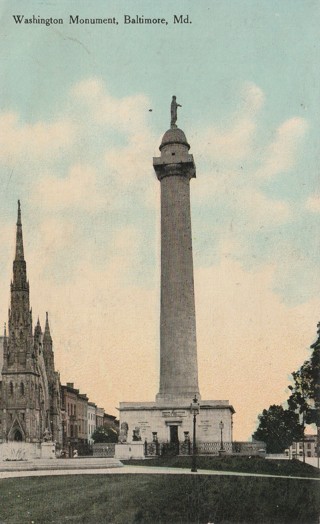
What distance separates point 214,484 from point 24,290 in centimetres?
5778

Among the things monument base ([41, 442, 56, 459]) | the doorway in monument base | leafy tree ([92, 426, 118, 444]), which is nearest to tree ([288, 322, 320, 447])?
the doorway in monument base

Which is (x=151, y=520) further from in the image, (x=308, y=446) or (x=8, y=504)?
(x=308, y=446)

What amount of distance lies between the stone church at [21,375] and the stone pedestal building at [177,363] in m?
26.4

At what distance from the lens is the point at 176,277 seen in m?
48.6

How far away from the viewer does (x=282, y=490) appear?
66.4ft

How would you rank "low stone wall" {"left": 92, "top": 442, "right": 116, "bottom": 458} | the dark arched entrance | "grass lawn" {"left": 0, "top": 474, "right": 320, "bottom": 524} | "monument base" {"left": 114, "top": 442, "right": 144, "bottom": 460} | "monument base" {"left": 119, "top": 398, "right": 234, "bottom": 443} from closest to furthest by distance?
"grass lawn" {"left": 0, "top": 474, "right": 320, "bottom": 524} → "monument base" {"left": 114, "top": 442, "right": 144, "bottom": 460} → "low stone wall" {"left": 92, "top": 442, "right": 116, "bottom": 458} → "monument base" {"left": 119, "top": 398, "right": 234, "bottom": 443} → the dark arched entrance

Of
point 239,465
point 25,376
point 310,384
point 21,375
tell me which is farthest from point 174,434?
point 21,375

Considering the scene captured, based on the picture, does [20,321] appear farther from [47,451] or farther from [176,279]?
[47,451]

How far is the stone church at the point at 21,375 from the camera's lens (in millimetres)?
72562

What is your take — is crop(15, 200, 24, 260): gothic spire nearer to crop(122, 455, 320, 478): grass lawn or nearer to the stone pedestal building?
the stone pedestal building

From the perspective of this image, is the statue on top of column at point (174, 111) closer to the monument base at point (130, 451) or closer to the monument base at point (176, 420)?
the monument base at point (176, 420)

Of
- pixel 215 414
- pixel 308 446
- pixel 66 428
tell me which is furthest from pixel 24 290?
pixel 308 446

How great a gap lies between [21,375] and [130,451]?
3759 centimetres

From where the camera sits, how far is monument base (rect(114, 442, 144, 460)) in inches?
1542
